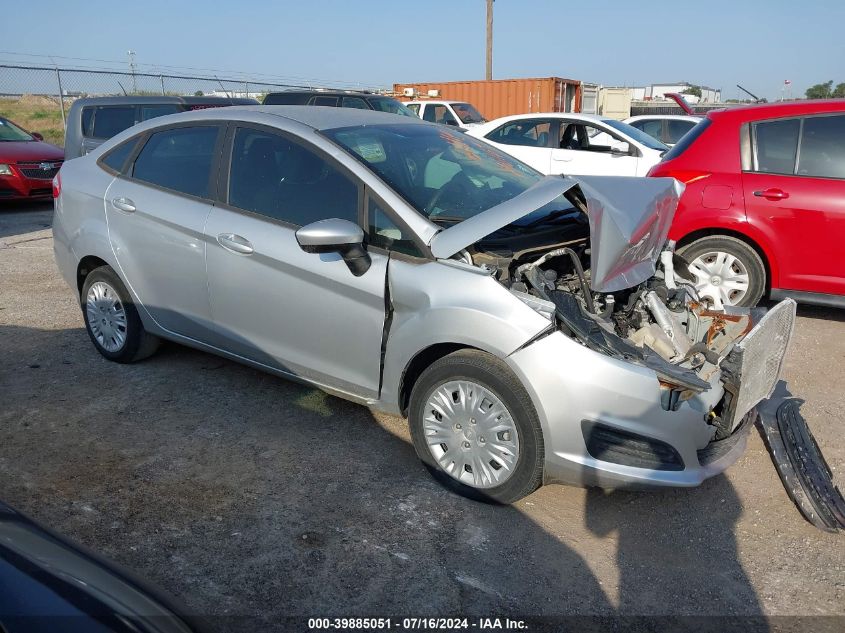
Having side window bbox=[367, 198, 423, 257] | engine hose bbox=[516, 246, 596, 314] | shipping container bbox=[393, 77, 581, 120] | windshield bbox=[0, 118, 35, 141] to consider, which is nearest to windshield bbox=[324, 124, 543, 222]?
side window bbox=[367, 198, 423, 257]

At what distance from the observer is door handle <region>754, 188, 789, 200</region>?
18.2 ft

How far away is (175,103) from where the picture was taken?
11.0 m

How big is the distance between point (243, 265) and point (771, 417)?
10.1 feet

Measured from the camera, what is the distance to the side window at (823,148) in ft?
18.0

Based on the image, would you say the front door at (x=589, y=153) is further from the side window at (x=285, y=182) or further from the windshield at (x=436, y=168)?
the side window at (x=285, y=182)

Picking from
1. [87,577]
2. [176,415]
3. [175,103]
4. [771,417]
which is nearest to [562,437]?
[771,417]

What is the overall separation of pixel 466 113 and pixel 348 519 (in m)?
15.4

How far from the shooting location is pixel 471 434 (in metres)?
3.35

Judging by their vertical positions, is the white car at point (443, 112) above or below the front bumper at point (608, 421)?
above

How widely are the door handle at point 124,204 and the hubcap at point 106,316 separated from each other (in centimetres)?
55

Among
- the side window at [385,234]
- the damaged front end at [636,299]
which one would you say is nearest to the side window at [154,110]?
the side window at [385,234]

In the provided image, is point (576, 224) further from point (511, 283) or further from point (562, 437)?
point (562, 437)

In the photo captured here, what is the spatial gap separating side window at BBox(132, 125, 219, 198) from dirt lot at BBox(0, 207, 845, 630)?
1311 mm

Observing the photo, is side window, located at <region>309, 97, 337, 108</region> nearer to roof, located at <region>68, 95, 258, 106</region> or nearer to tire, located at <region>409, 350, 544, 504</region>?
roof, located at <region>68, 95, 258, 106</region>
